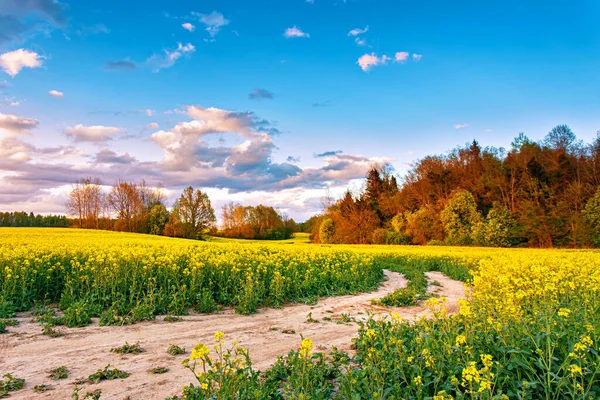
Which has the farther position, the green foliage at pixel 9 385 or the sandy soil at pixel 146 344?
the sandy soil at pixel 146 344

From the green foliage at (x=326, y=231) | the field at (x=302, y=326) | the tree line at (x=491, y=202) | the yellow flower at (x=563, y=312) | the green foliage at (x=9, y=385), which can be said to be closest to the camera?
the field at (x=302, y=326)

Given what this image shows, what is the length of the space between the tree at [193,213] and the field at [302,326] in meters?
48.9

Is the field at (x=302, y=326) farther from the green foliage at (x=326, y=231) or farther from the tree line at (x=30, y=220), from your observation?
the tree line at (x=30, y=220)

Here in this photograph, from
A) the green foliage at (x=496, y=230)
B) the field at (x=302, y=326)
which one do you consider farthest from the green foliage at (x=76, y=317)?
the green foliage at (x=496, y=230)

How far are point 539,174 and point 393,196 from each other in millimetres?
23047

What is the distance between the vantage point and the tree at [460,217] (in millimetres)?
51188

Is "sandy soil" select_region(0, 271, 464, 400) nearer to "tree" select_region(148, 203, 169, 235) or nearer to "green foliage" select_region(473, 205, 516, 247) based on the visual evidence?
"green foliage" select_region(473, 205, 516, 247)

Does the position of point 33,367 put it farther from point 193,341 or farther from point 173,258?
point 173,258

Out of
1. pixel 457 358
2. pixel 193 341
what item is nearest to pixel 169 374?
pixel 193 341

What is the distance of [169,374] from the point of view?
5.61m

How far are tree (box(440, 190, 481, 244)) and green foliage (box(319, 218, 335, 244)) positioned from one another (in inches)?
819

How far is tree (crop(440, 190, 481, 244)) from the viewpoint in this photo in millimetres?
51188

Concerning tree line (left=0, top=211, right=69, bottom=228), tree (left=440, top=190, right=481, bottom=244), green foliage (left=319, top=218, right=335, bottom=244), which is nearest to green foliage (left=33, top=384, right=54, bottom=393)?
tree (left=440, top=190, right=481, bottom=244)

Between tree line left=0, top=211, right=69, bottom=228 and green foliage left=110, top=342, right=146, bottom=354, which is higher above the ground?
tree line left=0, top=211, right=69, bottom=228
